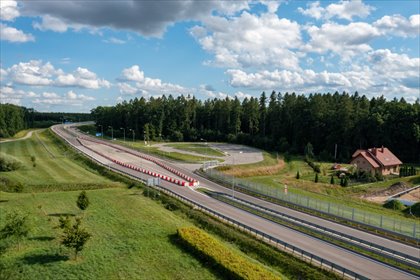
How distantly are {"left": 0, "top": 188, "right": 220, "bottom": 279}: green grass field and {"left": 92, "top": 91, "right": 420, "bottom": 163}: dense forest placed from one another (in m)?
65.7

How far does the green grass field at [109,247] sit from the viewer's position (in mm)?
30844

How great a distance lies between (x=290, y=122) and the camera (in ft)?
434

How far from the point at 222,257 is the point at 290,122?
344ft

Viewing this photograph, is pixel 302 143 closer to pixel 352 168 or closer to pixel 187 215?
pixel 352 168

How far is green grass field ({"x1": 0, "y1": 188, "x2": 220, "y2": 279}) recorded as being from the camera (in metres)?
30.8

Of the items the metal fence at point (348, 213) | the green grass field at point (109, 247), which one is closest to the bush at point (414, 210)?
the metal fence at point (348, 213)

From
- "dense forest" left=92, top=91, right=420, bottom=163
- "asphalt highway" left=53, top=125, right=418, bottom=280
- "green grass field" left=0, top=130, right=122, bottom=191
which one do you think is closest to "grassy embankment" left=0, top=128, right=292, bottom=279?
"green grass field" left=0, top=130, right=122, bottom=191

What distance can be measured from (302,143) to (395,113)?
2895 centimetres

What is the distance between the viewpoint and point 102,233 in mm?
39625

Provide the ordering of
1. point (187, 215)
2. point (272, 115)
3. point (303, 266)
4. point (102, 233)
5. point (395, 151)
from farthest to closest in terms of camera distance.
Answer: point (272, 115) < point (395, 151) < point (187, 215) < point (102, 233) < point (303, 266)

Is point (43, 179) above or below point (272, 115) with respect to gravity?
below

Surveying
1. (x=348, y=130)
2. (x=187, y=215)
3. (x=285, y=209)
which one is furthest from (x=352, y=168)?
(x=187, y=215)

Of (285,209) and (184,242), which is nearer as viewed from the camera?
(184,242)

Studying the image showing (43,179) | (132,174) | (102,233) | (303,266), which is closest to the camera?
(303,266)
